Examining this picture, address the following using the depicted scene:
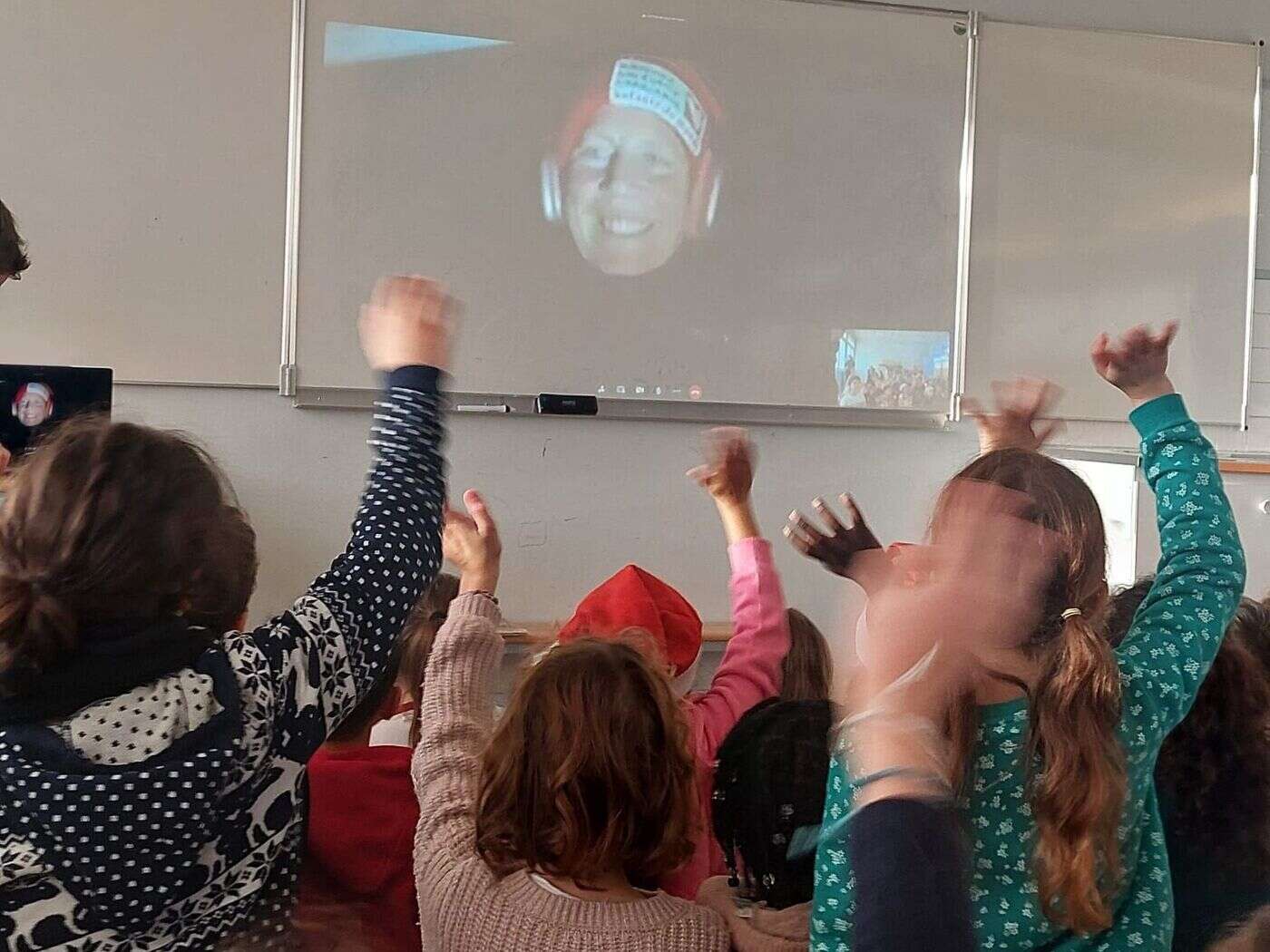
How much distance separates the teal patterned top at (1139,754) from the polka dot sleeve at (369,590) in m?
0.40

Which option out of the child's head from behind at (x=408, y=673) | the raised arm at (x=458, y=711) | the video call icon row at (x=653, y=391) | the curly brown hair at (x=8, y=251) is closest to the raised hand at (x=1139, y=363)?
the raised arm at (x=458, y=711)

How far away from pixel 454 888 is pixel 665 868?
21 cm

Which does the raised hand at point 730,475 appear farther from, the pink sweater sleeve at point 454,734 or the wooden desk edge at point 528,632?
the wooden desk edge at point 528,632

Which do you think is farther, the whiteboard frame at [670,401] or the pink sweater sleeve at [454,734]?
the whiteboard frame at [670,401]

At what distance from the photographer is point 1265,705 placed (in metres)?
1.40

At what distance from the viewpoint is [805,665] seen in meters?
1.92

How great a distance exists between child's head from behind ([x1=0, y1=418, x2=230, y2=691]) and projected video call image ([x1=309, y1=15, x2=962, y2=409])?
7.11ft

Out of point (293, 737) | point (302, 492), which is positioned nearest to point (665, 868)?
point (293, 737)

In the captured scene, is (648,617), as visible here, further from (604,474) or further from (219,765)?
(604,474)

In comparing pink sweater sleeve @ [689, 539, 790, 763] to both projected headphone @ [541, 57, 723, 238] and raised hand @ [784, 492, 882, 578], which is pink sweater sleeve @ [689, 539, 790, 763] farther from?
projected headphone @ [541, 57, 723, 238]

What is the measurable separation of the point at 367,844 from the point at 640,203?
228cm

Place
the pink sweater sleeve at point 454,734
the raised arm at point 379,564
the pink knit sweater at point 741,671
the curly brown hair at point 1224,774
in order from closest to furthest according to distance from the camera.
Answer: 1. the raised arm at point 379,564
2. the pink sweater sleeve at point 454,734
3. the curly brown hair at point 1224,774
4. the pink knit sweater at point 741,671

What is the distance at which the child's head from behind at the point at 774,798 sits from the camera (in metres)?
1.20

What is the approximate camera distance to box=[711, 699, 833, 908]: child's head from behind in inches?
47.1
